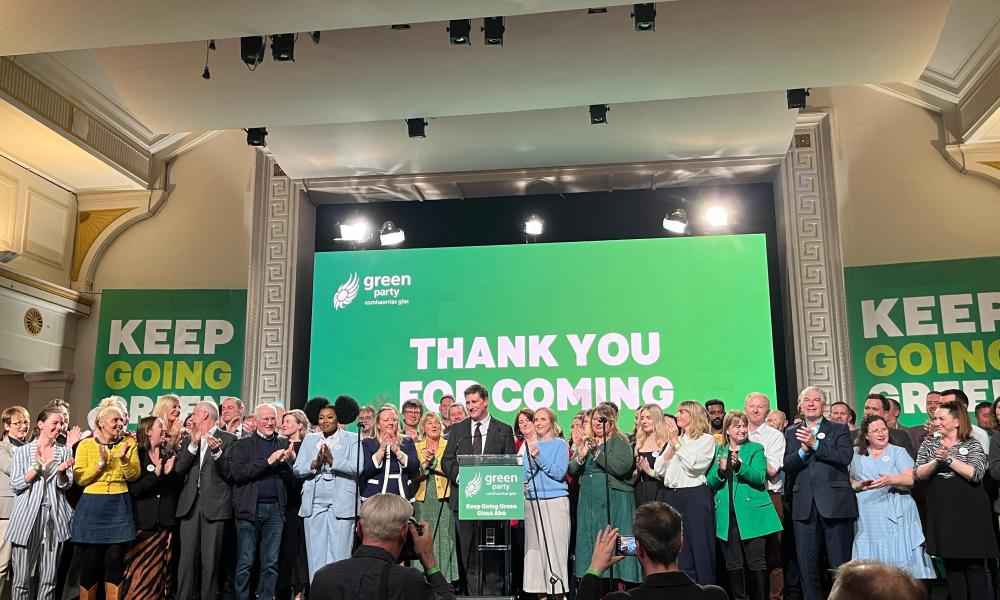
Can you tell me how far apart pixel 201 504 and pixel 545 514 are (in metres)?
2.19

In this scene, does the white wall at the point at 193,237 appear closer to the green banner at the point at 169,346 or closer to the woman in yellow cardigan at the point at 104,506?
the green banner at the point at 169,346

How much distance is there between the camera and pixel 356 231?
31.6 feet

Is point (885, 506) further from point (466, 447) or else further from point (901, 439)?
point (466, 447)

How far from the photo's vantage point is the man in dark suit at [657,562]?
89.0 inches

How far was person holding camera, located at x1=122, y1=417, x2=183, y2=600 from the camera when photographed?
5.27m

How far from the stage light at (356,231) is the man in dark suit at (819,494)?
5.80 m

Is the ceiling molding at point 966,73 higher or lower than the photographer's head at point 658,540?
higher

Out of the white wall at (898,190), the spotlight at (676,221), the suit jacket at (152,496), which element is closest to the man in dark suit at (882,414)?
the white wall at (898,190)

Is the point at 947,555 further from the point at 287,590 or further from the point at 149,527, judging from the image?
the point at 149,527

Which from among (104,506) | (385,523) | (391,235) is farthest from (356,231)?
(385,523)

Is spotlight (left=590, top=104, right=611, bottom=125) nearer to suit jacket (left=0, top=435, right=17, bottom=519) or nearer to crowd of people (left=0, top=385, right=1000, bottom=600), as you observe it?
crowd of people (left=0, top=385, right=1000, bottom=600)

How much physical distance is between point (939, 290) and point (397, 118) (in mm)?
5526

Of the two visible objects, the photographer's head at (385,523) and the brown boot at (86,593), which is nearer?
the photographer's head at (385,523)

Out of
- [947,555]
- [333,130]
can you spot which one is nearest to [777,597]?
[947,555]
